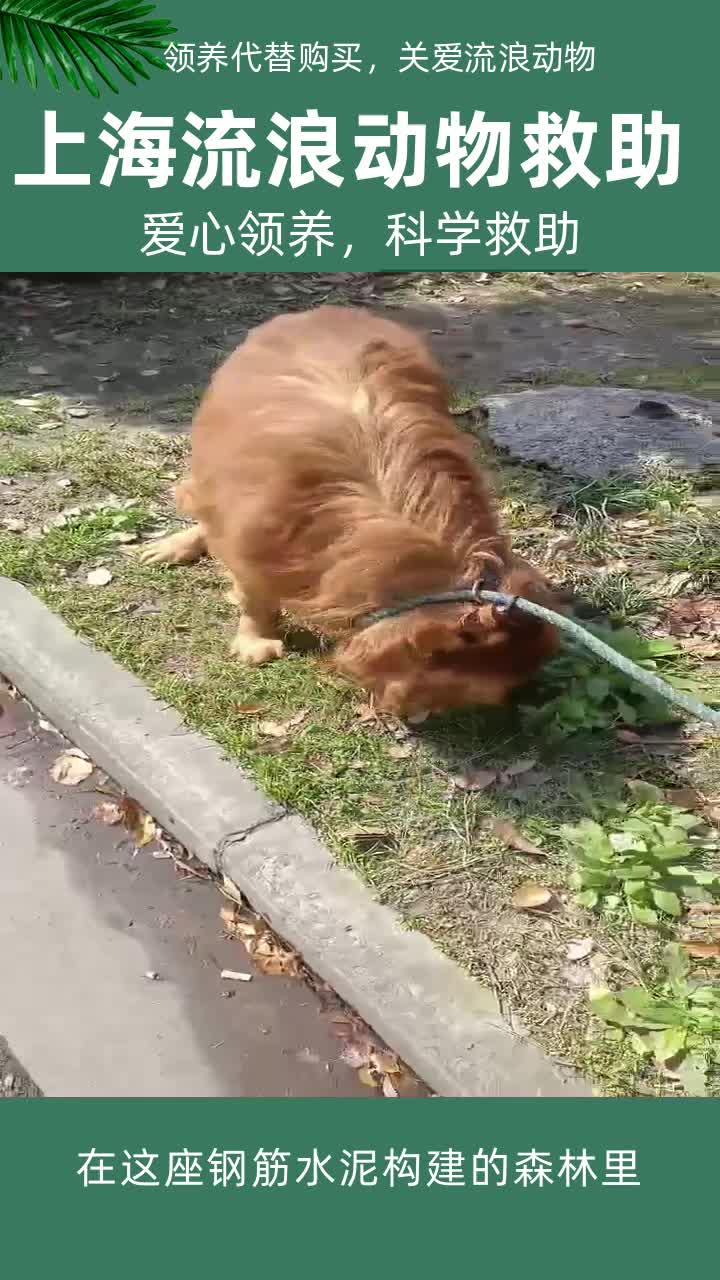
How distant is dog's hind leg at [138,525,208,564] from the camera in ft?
15.9

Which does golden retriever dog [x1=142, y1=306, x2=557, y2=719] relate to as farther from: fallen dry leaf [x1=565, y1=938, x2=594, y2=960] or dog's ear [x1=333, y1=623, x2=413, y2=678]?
fallen dry leaf [x1=565, y1=938, x2=594, y2=960]

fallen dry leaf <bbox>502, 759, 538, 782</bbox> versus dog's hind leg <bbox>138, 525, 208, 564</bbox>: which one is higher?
dog's hind leg <bbox>138, 525, 208, 564</bbox>

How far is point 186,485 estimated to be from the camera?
4.66m

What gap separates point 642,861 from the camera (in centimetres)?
330

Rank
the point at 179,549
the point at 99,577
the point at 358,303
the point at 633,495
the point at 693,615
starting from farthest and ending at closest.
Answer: the point at 358,303
the point at 633,495
the point at 179,549
the point at 99,577
the point at 693,615

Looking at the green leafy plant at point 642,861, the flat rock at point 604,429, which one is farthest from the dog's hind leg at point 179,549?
the green leafy plant at point 642,861

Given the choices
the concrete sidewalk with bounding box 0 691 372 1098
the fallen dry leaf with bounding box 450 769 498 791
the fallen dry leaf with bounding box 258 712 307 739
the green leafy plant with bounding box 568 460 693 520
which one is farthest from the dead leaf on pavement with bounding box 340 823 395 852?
the green leafy plant with bounding box 568 460 693 520

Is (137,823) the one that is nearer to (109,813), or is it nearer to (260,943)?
(109,813)

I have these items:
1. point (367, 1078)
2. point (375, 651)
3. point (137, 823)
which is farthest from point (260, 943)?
point (375, 651)

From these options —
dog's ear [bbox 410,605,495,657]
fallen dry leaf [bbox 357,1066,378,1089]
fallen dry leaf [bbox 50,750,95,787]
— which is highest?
dog's ear [bbox 410,605,495,657]

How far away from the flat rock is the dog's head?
7.81ft

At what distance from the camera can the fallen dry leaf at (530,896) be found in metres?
3.18

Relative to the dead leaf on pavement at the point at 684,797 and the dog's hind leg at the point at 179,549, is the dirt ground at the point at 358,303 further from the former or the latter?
the dead leaf on pavement at the point at 684,797

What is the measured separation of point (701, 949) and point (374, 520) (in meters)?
1.52
